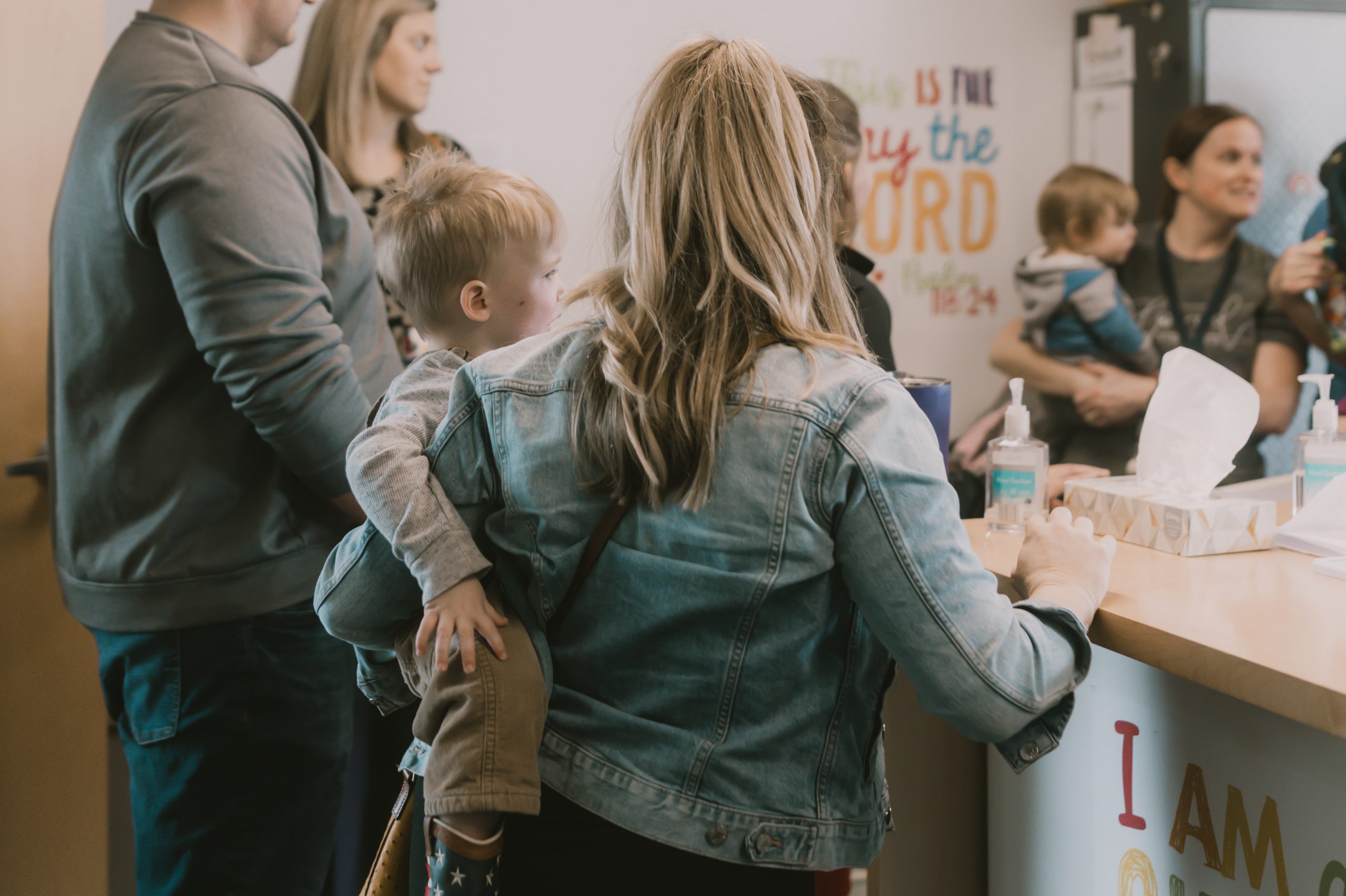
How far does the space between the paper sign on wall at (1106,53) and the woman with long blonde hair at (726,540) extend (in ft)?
11.4

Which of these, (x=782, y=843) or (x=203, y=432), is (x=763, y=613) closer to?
(x=782, y=843)

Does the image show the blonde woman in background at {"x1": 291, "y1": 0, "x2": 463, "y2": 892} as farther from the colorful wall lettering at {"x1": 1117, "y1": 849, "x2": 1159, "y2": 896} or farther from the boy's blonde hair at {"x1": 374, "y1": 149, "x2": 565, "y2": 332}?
the colorful wall lettering at {"x1": 1117, "y1": 849, "x2": 1159, "y2": 896}

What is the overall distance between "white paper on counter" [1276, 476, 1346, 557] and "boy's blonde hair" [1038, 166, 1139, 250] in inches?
105

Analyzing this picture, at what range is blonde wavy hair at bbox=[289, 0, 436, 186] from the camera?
9.77 ft

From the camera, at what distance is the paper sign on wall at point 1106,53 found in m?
3.90

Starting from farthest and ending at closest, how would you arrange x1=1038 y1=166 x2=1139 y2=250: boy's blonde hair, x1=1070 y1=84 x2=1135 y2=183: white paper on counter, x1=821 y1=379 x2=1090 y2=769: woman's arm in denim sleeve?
x1=1070 y1=84 x2=1135 y2=183: white paper on counter, x1=1038 y1=166 x2=1139 y2=250: boy's blonde hair, x1=821 y1=379 x2=1090 y2=769: woman's arm in denim sleeve

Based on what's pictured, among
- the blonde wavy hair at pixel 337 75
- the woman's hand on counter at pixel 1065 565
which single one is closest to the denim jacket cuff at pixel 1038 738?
the woman's hand on counter at pixel 1065 565

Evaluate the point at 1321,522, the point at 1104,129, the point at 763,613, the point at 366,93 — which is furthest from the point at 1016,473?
the point at 1104,129

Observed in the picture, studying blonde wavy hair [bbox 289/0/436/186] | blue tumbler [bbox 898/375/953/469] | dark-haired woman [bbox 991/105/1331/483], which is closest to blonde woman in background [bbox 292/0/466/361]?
blonde wavy hair [bbox 289/0/436/186]

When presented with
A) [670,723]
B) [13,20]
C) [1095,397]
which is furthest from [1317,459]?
[1095,397]

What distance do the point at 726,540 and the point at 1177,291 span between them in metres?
3.32

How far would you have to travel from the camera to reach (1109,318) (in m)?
3.70

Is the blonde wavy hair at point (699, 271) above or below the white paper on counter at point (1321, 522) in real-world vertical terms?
above

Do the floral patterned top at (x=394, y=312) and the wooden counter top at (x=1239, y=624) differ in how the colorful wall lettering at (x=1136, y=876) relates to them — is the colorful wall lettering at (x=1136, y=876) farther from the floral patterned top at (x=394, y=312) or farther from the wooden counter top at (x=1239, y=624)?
the floral patterned top at (x=394, y=312)
